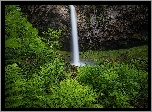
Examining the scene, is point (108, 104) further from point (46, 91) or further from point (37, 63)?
point (37, 63)

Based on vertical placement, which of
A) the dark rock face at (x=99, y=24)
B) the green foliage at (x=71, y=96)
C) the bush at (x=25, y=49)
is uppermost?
the dark rock face at (x=99, y=24)

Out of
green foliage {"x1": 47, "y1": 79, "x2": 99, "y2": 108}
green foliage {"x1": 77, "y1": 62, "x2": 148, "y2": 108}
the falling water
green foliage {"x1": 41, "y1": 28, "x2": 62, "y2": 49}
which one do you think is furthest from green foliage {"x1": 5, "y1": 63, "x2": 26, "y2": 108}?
the falling water

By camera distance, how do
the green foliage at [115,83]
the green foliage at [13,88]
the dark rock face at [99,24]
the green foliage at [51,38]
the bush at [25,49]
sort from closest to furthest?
the green foliage at [13,88], the green foliage at [115,83], the bush at [25,49], the green foliage at [51,38], the dark rock face at [99,24]

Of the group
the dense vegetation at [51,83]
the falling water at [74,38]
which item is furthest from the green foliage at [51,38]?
the dense vegetation at [51,83]

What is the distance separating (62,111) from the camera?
4.12 meters

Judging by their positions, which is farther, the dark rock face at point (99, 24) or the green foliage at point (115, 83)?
the dark rock face at point (99, 24)

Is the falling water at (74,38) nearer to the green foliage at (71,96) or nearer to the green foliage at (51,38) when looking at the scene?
the green foliage at (51,38)

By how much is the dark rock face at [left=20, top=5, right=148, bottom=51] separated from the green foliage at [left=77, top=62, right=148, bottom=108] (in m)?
4.45

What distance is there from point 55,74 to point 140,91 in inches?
73.4

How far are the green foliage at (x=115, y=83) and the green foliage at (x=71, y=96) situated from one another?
1.24 feet

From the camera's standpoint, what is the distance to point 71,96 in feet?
15.3

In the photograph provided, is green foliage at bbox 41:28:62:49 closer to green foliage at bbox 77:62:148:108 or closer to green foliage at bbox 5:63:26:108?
green foliage at bbox 77:62:148:108

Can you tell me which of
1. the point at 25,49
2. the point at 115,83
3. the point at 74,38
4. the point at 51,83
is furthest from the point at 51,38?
the point at 115,83

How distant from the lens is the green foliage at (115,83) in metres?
4.91
